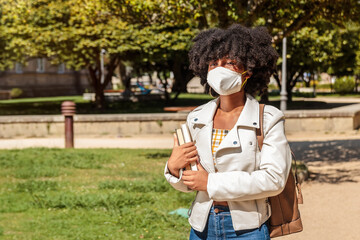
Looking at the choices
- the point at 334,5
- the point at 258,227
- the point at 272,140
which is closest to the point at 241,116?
the point at 272,140

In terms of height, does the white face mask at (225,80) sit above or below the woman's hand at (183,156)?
above

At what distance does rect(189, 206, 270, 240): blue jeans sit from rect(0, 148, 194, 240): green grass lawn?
315 cm

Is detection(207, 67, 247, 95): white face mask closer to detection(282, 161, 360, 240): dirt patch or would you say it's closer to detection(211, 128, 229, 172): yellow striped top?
detection(211, 128, 229, 172): yellow striped top

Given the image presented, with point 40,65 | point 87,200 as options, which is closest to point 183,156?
point 87,200

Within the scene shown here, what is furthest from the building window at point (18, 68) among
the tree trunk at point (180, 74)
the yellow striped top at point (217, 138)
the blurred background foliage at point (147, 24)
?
the yellow striped top at point (217, 138)

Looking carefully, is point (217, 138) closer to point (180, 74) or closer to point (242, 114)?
Result: point (242, 114)

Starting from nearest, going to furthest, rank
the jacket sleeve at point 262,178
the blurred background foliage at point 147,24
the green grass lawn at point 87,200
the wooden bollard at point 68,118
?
the jacket sleeve at point 262,178 < the green grass lawn at point 87,200 < the blurred background foliage at point 147,24 < the wooden bollard at point 68,118

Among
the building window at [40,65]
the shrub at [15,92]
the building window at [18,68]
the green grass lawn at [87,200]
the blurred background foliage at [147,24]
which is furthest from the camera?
the building window at [40,65]

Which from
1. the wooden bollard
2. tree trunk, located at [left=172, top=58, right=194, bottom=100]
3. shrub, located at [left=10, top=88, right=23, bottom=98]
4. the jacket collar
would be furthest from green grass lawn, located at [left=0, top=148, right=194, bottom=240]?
shrub, located at [left=10, top=88, right=23, bottom=98]

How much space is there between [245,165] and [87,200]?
509 centimetres

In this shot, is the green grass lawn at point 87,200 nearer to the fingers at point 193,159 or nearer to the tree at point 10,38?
the fingers at point 193,159

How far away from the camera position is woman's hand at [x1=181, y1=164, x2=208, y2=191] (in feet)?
8.82

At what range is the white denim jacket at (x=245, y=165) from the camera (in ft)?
8.59

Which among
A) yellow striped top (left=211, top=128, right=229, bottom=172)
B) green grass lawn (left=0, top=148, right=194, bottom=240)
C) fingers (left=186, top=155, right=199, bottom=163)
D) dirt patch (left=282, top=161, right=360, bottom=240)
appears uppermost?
yellow striped top (left=211, top=128, right=229, bottom=172)
